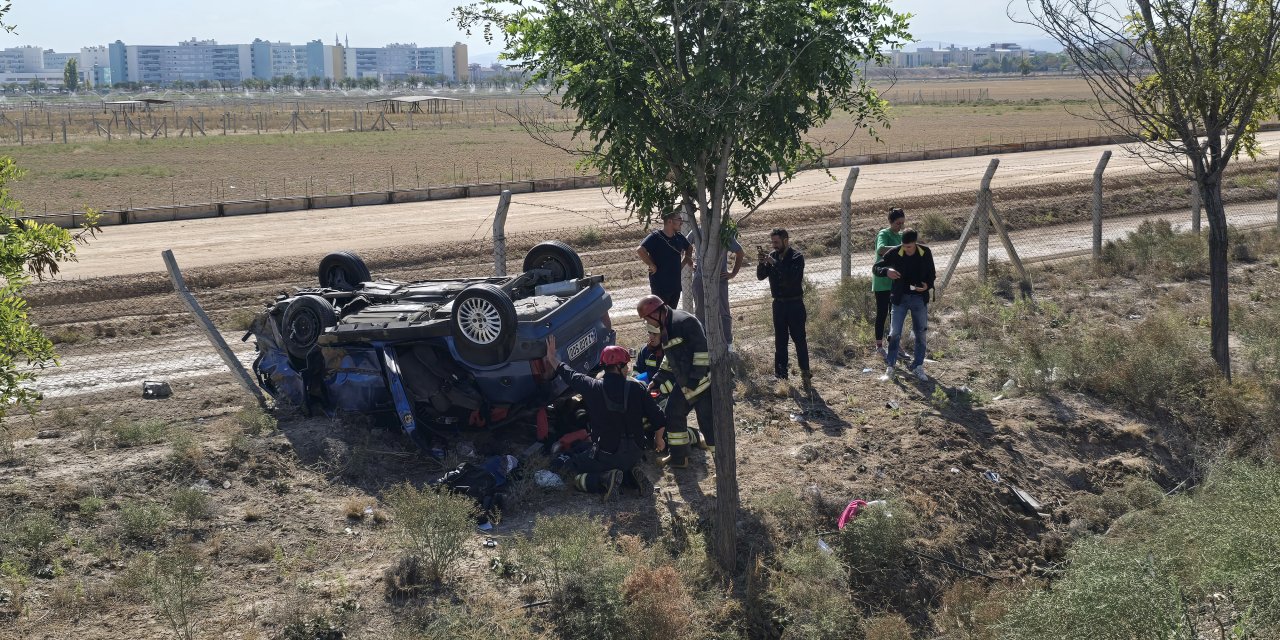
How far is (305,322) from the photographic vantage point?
370 inches

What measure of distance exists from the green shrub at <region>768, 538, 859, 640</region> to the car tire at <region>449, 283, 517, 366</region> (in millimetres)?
2781

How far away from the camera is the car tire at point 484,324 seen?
8.48 m

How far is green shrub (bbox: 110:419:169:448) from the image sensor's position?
30.0 ft

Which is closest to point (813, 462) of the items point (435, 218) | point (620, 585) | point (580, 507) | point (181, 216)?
point (580, 507)

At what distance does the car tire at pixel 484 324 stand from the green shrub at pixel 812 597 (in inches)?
109

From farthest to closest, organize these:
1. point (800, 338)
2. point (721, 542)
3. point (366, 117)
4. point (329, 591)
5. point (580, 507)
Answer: point (366, 117), point (800, 338), point (580, 507), point (721, 542), point (329, 591)

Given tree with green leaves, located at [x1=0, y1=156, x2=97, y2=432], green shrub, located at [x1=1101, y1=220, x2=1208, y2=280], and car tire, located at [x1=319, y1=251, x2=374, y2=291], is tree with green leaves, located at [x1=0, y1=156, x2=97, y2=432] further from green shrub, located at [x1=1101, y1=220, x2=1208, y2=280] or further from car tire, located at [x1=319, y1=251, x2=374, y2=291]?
green shrub, located at [x1=1101, y1=220, x2=1208, y2=280]

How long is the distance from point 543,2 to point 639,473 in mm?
3835

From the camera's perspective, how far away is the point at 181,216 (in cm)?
2527

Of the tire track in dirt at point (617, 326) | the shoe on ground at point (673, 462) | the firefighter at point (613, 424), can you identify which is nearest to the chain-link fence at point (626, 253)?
the tire track in dirt at point (617, 326)

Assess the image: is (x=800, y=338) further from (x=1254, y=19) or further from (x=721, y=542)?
(x=1254, y=19)

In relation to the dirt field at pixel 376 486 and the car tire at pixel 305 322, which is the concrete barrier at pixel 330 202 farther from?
the car tire at pixel 305 322

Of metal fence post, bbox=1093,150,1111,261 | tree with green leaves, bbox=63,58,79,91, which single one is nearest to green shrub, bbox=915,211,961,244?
metal fence post, bbox=1093,150,1111,261

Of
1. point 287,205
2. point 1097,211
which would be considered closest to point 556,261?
point 1097,211
